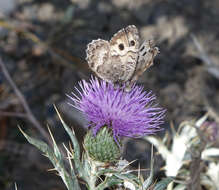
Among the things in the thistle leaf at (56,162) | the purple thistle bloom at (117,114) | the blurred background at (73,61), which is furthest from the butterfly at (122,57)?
the blurred background at (73,61)

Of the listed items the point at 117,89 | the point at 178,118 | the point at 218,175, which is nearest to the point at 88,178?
the point at 117,89

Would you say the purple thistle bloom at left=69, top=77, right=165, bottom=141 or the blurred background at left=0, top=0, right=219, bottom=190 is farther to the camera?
the blurred background at left=0, top=0, right=219, bottom=190

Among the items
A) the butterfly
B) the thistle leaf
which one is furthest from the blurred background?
the thistle leaf

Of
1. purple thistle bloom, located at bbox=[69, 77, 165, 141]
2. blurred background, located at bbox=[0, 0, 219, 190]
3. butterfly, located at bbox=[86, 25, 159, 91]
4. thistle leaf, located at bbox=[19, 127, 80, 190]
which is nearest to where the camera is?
thistle leaf, located at bbox=[19, 127, 80, 190]

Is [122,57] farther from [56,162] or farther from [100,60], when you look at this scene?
[56,162]

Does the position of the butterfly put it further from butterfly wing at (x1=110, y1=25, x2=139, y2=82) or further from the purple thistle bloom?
the purple thistle bloom

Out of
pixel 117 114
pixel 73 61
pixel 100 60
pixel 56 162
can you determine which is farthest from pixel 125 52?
pixel 73 61

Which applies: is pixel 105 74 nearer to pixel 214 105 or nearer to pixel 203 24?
pixel 214 105
